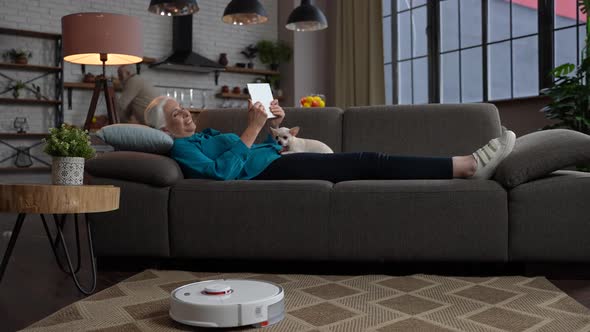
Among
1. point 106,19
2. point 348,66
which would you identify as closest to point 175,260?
point 106,19

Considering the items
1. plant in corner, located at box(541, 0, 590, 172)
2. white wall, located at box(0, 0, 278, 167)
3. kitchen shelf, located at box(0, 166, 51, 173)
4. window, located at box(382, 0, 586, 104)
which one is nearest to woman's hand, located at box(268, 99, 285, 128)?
plant in corner, located at box(541, 0, 590, 172)

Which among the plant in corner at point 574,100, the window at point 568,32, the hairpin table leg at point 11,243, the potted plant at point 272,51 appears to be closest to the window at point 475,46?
the window at point 568,32

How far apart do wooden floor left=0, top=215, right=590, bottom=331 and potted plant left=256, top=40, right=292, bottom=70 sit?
4573 mm

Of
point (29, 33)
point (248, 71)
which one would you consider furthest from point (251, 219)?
point (248, 71)

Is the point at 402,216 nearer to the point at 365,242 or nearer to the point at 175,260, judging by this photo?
the point at 365,242

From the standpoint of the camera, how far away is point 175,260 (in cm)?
231

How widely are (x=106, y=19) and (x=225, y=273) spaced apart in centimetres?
188

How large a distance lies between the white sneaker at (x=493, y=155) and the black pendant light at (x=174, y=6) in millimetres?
2376

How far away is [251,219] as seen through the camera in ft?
7.05

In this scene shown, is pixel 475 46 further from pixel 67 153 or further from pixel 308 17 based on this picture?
pixel 67 153

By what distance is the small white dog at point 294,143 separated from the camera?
282 centimetres

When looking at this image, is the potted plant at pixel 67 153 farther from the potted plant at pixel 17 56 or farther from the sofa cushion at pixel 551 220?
the potted plant at pixel 17 56

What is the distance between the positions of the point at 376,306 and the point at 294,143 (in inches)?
51.3

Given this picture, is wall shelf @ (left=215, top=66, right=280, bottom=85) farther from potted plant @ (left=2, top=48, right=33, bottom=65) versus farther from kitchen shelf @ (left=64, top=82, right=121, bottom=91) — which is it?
potted plant @ (left=2, top=48, right=33, bottom=65)
